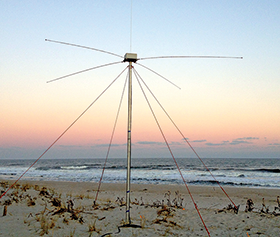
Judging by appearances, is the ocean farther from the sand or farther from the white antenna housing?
the white antenna housing

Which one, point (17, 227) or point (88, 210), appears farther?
point (88, 210)

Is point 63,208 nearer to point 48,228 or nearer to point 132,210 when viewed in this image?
point 48,228

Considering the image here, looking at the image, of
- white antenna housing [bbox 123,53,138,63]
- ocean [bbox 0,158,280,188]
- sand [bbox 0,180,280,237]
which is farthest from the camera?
ocean [bbox 0,158,280,188]

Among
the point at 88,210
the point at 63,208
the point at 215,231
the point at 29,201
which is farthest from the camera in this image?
the point at 29,201

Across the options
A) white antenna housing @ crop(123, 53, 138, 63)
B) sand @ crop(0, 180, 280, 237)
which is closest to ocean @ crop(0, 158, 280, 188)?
sand @ crop(0, 180, 280, 237)

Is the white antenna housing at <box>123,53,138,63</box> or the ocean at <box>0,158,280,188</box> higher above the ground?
the white antenna housing at <box>123,53,138,63</box>

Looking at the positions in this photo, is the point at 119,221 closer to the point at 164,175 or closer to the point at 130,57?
the point at 130,57

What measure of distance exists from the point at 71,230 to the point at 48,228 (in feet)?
1.85

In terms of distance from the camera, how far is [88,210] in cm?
796

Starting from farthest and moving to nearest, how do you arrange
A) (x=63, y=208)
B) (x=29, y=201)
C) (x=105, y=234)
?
1. (x=29, y=201)
2. (x=63, y=208)
3. (x=105, y=234)

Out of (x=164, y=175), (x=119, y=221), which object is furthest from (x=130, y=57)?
(x=164, y=175)

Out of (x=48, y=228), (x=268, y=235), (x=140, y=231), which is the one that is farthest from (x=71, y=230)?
(x=268, y=235)

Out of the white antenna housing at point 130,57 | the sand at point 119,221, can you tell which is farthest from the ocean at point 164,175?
the white antenna housing at point 130,57

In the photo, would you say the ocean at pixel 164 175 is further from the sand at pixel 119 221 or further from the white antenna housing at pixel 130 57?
the white antenna housing at pixel 130 57
